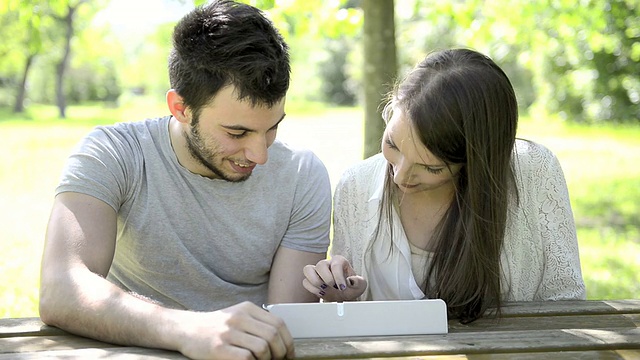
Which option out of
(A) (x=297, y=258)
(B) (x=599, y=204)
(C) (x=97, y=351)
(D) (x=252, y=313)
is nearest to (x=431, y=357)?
(D) (x=252, y=313)

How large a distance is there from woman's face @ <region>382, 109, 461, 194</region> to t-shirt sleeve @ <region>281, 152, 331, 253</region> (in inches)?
12.3

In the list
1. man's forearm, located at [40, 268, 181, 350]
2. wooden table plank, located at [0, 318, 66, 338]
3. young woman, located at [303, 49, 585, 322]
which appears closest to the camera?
man's forearm, located at [40, 268, 181, 350]

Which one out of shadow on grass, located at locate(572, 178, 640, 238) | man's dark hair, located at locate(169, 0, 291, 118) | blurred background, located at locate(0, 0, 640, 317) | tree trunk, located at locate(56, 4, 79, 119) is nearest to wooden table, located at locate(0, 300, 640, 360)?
man's dark hair, located at locate(169, 0, 291, 118)

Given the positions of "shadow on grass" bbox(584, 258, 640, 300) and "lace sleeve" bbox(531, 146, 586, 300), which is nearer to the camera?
"lace sleeve" bbox(531, 146, 586, 300)

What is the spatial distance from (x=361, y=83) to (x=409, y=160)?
17.0 meters

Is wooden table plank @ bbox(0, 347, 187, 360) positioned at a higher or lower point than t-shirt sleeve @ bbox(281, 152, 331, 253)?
lower

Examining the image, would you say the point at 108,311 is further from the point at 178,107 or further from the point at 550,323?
the point at 550,323

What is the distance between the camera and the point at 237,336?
180 cm

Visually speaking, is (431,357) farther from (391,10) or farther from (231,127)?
(391,10)

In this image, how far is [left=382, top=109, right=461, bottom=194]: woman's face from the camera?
2516mm

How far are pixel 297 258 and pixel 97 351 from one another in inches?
39.7

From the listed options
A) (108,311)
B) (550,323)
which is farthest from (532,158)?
(108,311)

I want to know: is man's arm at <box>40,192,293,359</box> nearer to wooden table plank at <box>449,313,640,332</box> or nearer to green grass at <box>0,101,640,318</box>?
wooden table plank at <box>449,313,640,332</box>

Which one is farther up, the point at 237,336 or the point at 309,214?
the point at 309,214
